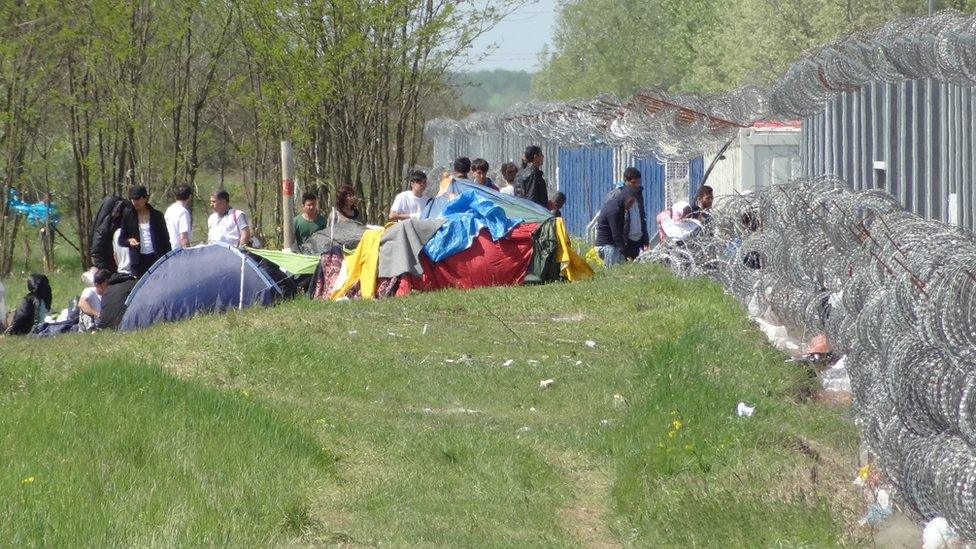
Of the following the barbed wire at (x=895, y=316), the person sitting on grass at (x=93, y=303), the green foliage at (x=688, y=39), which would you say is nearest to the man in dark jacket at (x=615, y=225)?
the person sitting on grass at (x=93, y=303)

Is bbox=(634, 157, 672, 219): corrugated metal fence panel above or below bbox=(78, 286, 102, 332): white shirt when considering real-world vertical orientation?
above

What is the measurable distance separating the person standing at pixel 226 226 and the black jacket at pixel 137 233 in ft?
1.66

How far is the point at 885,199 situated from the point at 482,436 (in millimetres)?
2786

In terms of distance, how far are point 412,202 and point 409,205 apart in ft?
0.22

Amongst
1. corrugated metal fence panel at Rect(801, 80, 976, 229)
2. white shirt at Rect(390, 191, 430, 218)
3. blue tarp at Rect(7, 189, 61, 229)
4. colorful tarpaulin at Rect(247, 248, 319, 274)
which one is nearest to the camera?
corrugated metal fence panel at Rect(801, 80, 976, 229)

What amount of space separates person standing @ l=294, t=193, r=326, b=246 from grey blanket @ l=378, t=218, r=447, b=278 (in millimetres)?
1600

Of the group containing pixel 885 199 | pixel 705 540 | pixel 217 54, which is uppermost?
pixel 217 54

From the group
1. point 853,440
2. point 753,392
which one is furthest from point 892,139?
point 853,440

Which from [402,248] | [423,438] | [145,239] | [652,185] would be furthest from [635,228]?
[423,438]

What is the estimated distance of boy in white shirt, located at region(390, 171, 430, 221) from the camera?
1694 cm

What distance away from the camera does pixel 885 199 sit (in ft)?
28.2

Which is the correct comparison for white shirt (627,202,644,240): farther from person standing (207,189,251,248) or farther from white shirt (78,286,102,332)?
white shirt (78,286,102,332)

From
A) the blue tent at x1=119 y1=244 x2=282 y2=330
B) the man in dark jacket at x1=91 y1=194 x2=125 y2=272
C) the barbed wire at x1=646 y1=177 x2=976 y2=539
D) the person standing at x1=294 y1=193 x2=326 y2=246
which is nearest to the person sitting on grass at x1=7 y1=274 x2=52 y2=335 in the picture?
the man in dark jacket at x1=91 y1=194 x2=125 y2=272

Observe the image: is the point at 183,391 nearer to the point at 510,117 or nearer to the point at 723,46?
the point at 510,117
